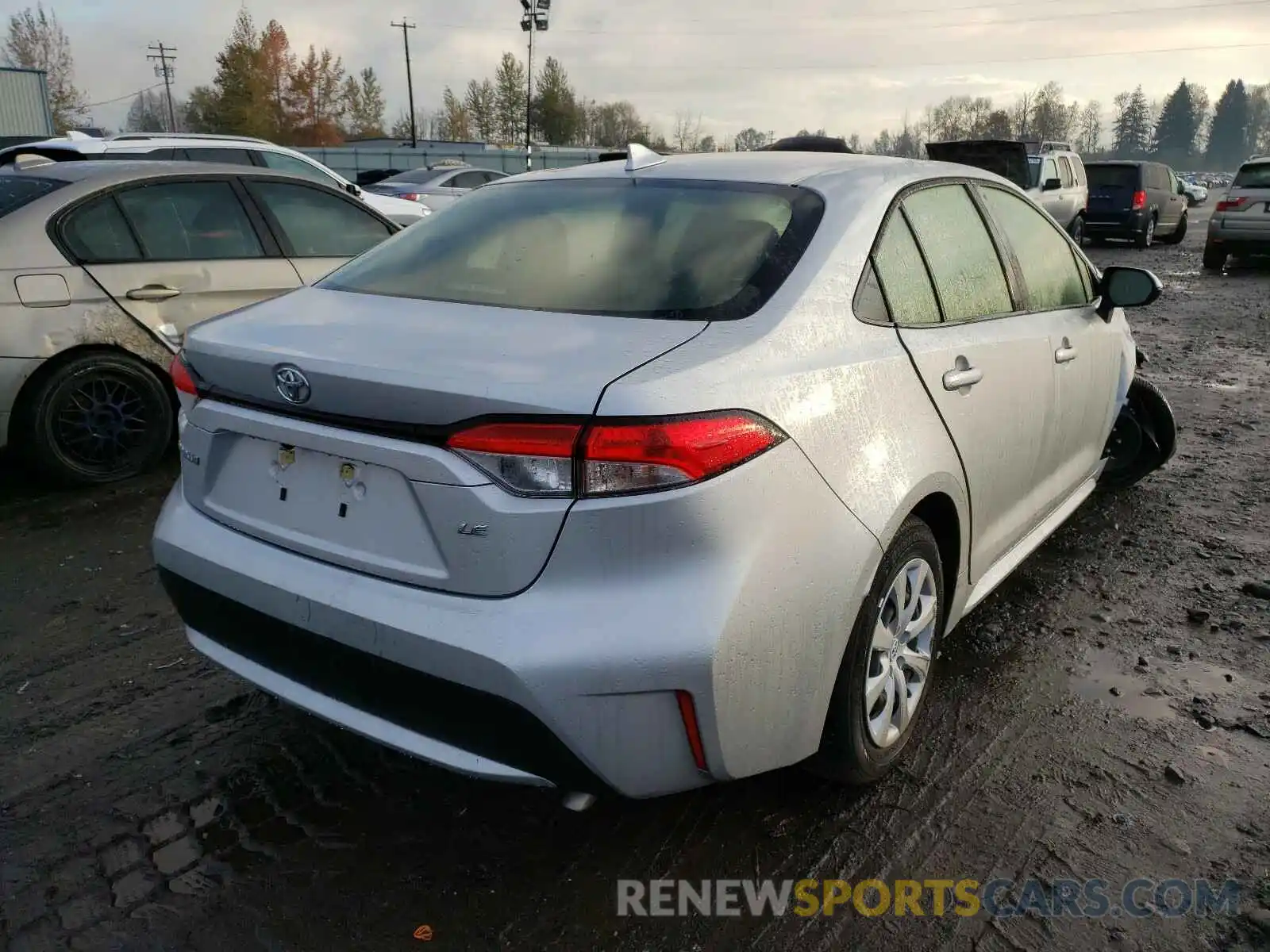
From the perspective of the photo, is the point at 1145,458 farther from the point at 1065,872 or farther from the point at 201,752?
the point at 201,752

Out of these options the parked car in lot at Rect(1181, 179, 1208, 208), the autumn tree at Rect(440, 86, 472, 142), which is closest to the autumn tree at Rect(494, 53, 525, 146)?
the autumn tree at Rect(440, 86, 472, 142)

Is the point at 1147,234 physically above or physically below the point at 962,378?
below

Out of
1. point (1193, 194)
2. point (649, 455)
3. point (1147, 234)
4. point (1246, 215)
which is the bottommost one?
point (1147, 234)

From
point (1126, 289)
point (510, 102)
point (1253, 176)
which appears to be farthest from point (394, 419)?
point (510, 102)

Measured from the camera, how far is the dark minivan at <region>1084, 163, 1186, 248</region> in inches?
774

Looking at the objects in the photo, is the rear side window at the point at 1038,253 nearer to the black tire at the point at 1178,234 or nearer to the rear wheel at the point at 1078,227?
the rear wheel at the point at 1078,227

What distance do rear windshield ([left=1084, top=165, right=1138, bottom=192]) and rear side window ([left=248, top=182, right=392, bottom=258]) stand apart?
Result: 1776 cm

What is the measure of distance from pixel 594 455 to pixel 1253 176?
59.1 ft

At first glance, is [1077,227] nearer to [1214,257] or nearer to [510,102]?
[1214,257]

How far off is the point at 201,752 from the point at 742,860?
155cm

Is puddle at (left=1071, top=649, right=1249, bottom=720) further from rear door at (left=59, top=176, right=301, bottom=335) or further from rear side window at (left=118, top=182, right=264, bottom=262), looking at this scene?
rear side window at (left=118, top=182, right=264, bottom=262)

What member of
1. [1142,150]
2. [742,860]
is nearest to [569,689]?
[742,860]

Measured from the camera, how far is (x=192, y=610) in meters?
2.49

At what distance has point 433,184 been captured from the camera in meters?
17.2
